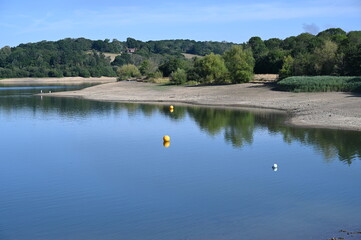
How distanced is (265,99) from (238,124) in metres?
14.6

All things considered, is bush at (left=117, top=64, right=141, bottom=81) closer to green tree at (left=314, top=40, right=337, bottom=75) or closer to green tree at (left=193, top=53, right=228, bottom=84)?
green tree at (left=193, top=53, right=228, bottom=84)

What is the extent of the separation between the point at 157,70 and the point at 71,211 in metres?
81.2

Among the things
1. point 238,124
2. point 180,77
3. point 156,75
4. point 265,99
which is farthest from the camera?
point 156,75

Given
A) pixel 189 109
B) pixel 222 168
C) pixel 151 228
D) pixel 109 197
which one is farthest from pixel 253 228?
pixel 189 109

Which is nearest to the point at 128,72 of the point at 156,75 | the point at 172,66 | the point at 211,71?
the point at 156,75

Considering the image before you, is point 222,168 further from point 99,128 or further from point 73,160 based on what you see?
point 99,128

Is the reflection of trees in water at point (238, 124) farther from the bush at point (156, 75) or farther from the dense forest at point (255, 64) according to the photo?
the bush at point (156, 75)

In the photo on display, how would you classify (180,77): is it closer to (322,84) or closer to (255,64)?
(255,64)

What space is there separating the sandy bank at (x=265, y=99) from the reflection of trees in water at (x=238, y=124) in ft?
6.79

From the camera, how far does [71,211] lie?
1591 centimetres

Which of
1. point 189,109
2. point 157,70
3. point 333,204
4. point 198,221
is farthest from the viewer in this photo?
point 157,70

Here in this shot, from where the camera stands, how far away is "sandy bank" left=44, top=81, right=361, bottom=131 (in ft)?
115

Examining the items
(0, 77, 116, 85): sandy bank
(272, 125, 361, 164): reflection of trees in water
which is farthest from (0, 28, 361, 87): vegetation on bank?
(272, 125, 361, 164): reflection of trees in water

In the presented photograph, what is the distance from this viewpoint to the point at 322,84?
49500mm
